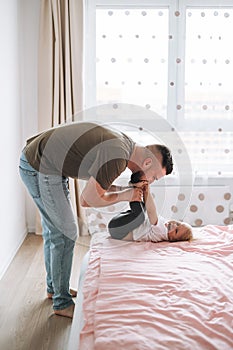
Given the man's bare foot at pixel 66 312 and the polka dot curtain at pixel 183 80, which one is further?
the polka dot curtain at pixel 183 80

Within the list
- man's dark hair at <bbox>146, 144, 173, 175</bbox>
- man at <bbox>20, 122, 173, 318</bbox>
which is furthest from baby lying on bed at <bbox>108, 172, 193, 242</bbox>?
man's dark hair at <bbox>146, 144, 173, 175</bbox>

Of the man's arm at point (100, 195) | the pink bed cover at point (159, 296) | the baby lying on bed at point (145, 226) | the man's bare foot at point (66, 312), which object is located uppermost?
the man's arm at point (100, 195)

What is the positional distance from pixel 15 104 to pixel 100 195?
1.77 m

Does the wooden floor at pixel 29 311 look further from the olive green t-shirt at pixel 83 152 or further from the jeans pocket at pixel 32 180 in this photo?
the olive green t-shirt at pixel 83 152

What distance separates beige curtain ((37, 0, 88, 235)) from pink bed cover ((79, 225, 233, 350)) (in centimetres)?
163

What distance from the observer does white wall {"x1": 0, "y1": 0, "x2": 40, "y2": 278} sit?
3.25 meters

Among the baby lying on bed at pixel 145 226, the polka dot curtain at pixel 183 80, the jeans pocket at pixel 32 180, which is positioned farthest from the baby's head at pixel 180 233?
the polka dot curtain at pixel 183 80

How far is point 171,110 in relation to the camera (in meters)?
4.14

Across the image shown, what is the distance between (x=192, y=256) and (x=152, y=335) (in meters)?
0.88

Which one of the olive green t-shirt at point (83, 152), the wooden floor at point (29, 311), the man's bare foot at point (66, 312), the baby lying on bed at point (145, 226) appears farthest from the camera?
the baby lying on bed at point (145, 226)

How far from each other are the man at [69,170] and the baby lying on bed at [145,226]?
0.39 feet

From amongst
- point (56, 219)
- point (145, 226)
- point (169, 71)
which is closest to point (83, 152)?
point (56, 219)

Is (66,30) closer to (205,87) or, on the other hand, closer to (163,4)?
(163,4)

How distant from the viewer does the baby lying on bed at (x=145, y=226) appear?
8.84ft
